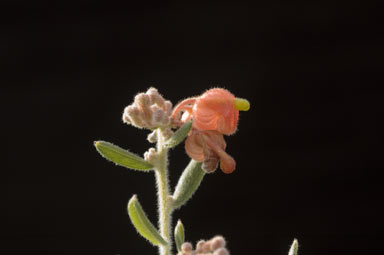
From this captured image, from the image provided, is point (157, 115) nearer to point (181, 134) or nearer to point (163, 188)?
point (181, 134)

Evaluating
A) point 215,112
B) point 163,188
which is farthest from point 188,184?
point 215,112

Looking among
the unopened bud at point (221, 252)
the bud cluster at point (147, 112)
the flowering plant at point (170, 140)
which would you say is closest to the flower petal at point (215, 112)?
the flowering plant at point (170, 140)

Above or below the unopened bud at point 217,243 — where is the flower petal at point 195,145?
above

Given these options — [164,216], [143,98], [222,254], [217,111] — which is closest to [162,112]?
[143,98]

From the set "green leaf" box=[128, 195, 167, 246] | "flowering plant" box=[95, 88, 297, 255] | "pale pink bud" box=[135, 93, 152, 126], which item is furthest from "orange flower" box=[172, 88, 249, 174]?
"green leaf" box=[128, 195, 167, 246]

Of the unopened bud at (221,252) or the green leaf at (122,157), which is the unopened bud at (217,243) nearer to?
the unopened bud at (221,252)
